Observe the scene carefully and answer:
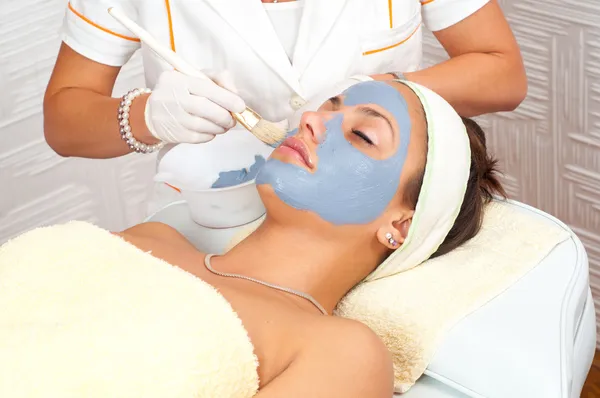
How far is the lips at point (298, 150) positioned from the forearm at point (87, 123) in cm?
26

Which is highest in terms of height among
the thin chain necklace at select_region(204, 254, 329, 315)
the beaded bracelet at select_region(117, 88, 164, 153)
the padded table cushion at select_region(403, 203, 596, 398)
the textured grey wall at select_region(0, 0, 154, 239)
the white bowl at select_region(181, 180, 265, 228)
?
the beaded bracelet at select_region(117, 88, 164, 153)

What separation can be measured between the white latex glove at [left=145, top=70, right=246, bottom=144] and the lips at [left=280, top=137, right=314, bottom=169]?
0.10 meters

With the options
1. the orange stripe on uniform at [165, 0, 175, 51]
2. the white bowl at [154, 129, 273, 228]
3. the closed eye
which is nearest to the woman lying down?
the closed eye

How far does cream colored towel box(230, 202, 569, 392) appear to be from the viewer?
1.50m

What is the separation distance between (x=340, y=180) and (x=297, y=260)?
0.16 m

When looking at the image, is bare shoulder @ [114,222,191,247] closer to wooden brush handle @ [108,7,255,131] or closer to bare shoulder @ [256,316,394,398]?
wooden brush handle @ [108,7,255,131]

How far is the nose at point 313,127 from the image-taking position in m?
1.55

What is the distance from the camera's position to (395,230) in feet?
5.20

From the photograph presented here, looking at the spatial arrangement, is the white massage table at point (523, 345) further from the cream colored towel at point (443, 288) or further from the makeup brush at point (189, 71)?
the makeup brush at point (189, 71)

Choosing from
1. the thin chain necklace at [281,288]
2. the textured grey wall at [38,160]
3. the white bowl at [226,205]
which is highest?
the thin chain necklace at [281,288]

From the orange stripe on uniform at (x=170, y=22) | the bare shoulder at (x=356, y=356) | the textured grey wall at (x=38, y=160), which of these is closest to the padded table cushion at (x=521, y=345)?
the bare shoulder at (x=356, y=356)

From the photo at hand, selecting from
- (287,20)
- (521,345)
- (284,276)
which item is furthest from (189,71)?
(521,345)

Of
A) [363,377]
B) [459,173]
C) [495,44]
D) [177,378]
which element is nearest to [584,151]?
[495,44]

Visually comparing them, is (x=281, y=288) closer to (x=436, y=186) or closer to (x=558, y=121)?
(x=436, y=186)
